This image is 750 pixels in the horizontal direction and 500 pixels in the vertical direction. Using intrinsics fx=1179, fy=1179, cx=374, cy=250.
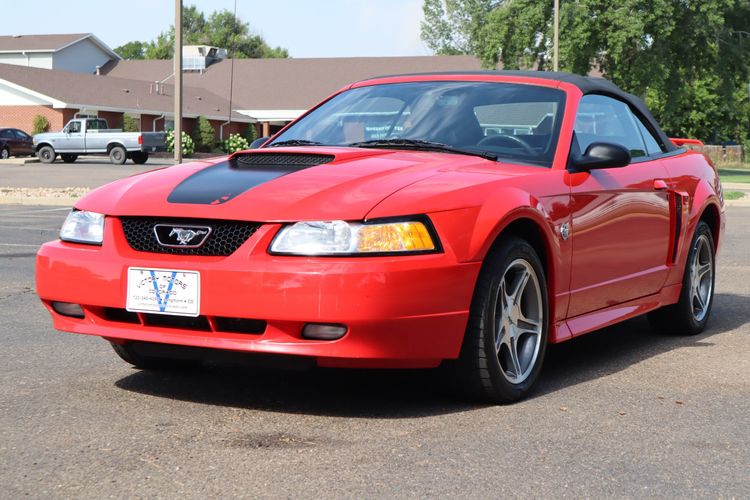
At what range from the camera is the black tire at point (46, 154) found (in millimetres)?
47000

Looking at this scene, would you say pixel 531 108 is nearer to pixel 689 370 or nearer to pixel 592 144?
pixel 592 144

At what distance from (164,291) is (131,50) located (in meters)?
128

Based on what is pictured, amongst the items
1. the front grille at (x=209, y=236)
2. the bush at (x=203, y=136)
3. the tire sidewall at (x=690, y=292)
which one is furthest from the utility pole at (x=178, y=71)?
the bush at (x=203, y=136)

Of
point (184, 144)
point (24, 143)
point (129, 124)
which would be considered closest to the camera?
point (24, 143)

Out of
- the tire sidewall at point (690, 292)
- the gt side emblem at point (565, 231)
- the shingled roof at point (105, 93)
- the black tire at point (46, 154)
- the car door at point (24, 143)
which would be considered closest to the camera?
the gt side emblem at point (565, 231)

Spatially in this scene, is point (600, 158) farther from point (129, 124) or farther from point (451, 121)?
point (129, 124)

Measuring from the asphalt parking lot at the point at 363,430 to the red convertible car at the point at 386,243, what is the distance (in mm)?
260

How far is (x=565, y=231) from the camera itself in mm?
5492

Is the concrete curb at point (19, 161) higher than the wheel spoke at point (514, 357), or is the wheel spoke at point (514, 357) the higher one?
the wheel spoke at point (514, 357)

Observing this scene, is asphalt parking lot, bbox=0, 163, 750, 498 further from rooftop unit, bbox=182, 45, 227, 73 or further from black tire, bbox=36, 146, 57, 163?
rooftop unit, bbox=182, 45, 227, 73

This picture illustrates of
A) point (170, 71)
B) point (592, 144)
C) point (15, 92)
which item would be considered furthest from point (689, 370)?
point (170, 71)

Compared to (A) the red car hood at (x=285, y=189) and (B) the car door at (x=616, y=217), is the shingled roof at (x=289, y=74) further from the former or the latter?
(A) the red car hood at (x=285, y=189)

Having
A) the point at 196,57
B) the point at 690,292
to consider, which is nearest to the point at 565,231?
the point at 690,292

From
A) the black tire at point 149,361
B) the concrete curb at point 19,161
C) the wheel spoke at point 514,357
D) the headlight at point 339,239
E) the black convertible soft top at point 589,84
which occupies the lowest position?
the concrete curb at point 19,161
